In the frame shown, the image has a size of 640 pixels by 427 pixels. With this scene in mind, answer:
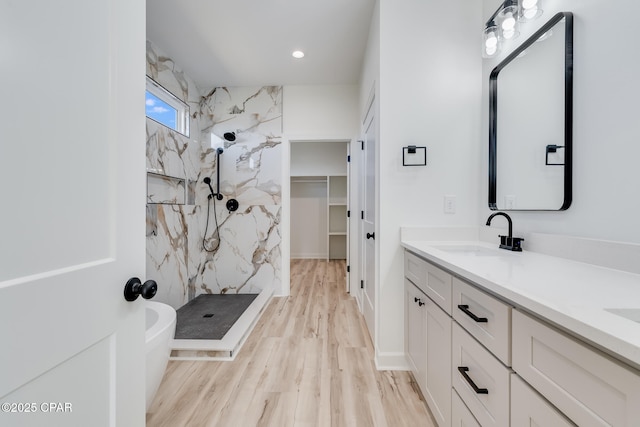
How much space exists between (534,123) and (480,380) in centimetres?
132

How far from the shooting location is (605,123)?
1.07m

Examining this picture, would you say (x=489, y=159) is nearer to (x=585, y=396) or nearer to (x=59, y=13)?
(x=585, y=396)

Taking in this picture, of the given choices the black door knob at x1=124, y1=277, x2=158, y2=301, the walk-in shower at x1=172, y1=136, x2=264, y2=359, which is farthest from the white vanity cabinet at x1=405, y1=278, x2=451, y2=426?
the walk-in shower at x1=172, y1=136, x2=264, y2=359

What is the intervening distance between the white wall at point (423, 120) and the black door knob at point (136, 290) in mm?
1447

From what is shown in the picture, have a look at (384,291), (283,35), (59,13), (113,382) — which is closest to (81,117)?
(59,13)

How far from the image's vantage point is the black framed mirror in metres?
1.23

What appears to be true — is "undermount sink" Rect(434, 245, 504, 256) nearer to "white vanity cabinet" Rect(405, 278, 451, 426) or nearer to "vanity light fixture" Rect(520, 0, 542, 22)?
"white vanity cabinet" Rect(405, 278, 451, 426)

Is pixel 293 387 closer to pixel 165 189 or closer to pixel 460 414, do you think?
pixel 460 414

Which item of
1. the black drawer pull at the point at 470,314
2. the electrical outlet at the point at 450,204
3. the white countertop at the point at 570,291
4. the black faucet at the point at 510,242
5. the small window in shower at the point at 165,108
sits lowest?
the black drawer pull at the point at 470,314

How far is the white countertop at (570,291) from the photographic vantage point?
1.60 feet

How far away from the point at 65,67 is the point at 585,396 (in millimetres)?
1273

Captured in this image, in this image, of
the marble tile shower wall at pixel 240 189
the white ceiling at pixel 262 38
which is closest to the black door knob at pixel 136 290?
the white ceiling at pixel 262 38

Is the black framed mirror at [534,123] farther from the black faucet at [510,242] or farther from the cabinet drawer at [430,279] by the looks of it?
the cabinet drawer at [430,279]

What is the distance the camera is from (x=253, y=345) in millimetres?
2180
